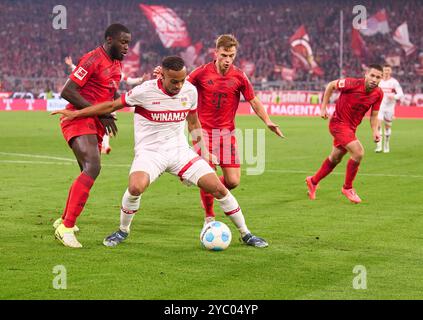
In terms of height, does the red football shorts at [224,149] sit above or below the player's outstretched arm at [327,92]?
below

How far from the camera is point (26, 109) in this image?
4844 centimetres

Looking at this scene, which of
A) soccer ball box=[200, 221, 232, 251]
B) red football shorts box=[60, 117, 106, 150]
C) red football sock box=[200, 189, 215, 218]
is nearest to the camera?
soccer ball box=[200, 221, 232, 251]

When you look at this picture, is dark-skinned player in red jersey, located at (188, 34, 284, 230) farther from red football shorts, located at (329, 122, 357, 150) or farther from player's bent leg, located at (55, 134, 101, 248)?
red football shorts, located at (329, 122, 357, 150)

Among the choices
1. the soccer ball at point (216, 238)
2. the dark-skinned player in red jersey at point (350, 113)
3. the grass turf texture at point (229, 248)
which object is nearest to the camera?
the grass turf texture at point (229, 248)

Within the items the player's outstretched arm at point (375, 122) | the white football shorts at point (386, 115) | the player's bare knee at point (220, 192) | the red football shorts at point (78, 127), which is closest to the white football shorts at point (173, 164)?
the player's bare knee at point (220, 192)

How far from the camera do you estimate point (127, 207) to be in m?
8.79

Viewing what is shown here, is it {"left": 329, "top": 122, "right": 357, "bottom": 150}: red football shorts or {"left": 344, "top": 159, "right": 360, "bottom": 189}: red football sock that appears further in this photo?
{"left": 329, "top": 122, "right": 357, "bottom": 150}: red football shorts

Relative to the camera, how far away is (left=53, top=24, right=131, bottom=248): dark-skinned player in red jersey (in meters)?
8.94

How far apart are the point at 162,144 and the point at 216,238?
1.14 meters

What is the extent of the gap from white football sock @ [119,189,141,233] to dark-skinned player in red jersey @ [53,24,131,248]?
46cm

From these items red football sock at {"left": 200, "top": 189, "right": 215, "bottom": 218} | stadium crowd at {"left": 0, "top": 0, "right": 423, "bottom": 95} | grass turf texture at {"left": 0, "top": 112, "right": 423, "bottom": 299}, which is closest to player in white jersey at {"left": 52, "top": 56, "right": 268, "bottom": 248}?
grass turf texture at {"left": 0, "top": 112, "right": 423, "bottom": 299}

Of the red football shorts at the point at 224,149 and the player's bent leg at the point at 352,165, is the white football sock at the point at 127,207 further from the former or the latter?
the player's bent leg at the point at 352,165

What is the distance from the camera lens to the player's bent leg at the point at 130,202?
8.54m
